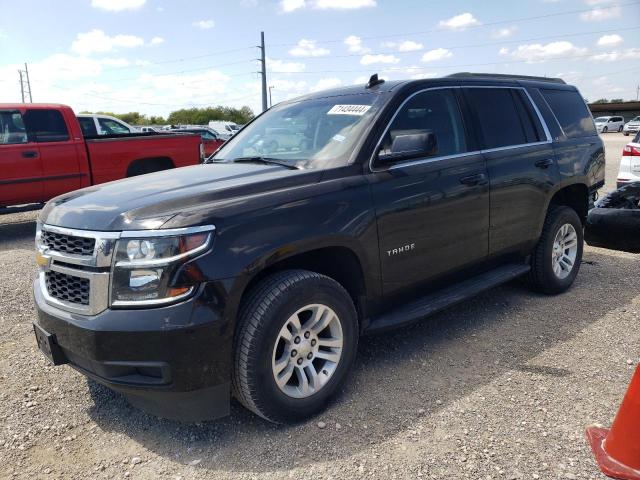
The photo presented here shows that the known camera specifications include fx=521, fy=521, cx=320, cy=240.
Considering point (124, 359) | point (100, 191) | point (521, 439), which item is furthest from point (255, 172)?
point (521, 439)

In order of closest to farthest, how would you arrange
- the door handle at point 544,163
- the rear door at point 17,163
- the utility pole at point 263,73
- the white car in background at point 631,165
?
the door handle at point 544,163
the rear door at point 17,163
the white car in background at point 631,165
the utility pole at point 263,73

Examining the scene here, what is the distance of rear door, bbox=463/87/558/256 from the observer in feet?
13.6

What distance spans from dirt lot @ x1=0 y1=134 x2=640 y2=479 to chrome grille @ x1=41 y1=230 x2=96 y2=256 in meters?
1.05

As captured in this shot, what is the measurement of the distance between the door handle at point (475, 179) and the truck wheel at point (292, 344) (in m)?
1.39

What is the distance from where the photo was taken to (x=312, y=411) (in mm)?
2969

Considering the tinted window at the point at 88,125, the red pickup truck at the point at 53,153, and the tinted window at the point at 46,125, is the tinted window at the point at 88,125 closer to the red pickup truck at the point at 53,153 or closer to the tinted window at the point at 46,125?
the red pickup truck at the point at 53,153

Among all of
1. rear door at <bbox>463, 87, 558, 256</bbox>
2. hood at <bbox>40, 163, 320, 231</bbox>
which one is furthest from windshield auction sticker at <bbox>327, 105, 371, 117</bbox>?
rear door at <bbox>463, 87, 558, 256</bbox>

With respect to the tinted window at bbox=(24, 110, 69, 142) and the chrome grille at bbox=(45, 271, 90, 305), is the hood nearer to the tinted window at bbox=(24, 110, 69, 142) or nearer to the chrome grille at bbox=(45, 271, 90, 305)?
the chrome grille at bbox=(45, 271, 90, 305)

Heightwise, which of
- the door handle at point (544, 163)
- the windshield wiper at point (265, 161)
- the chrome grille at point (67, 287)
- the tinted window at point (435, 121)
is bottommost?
the chrome grille at point (67, 287)

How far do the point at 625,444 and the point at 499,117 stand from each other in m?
2.78

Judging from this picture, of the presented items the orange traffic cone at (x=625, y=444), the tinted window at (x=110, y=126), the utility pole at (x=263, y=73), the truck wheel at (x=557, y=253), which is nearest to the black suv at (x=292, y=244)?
the truck wheel at (x=557, y=253)

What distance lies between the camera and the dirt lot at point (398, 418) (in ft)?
8.57

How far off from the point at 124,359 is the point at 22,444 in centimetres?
95

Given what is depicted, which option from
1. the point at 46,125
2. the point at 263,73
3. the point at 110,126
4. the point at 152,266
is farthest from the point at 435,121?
the point at 263,73
